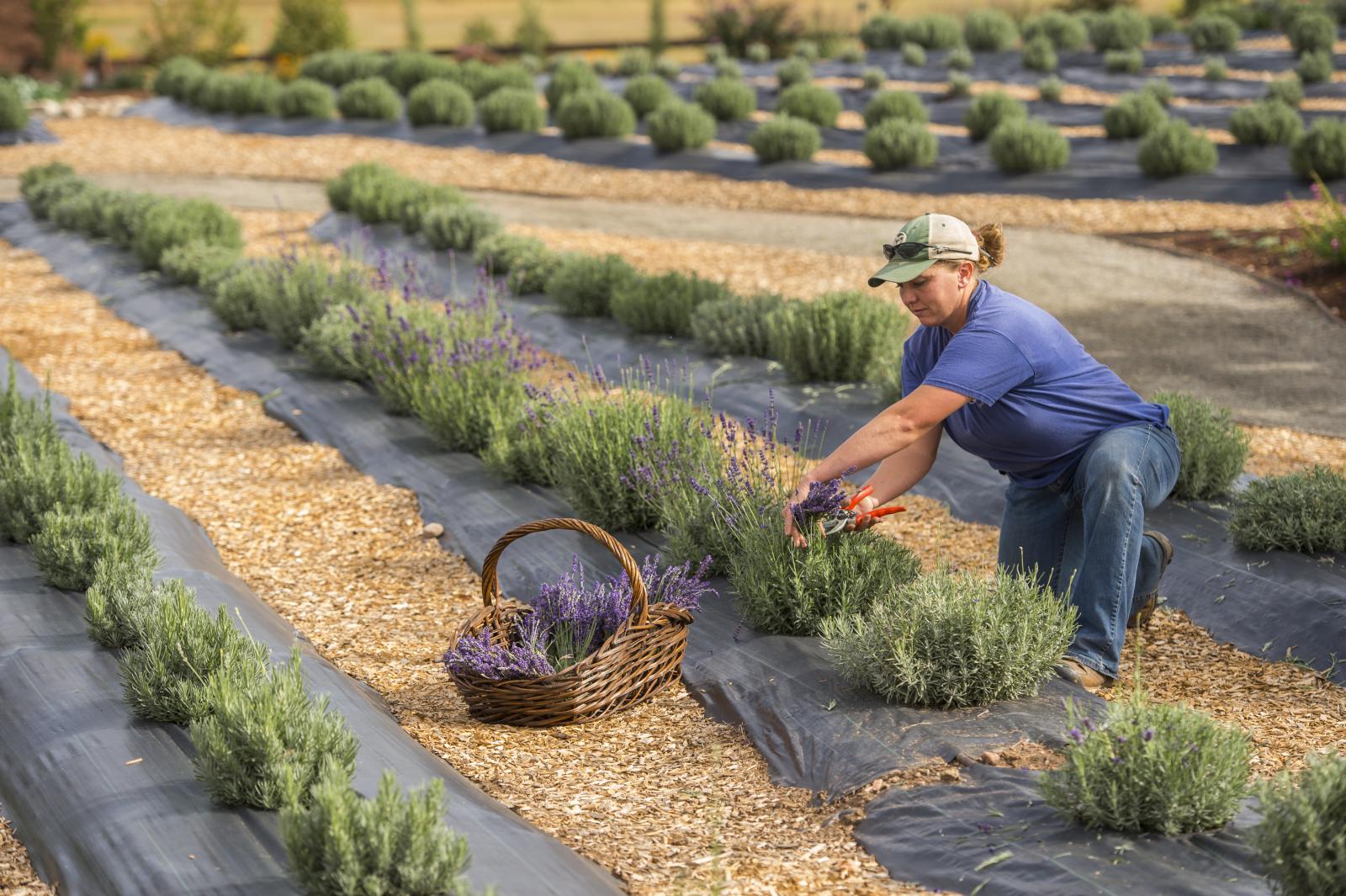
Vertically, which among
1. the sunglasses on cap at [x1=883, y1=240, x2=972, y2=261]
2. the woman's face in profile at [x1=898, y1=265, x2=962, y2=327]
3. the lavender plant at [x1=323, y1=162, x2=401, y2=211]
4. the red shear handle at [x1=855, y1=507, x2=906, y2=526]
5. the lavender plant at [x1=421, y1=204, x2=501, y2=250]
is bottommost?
the red shear handle at [x1=855, y1=507, x2=906, y2=526]

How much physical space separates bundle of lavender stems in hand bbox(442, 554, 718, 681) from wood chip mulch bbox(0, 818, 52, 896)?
120 cm

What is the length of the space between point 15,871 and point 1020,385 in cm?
305

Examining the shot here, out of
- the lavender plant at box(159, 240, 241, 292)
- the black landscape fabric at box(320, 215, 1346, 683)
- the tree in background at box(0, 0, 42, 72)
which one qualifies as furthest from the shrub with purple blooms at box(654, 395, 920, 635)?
the tree in background at box(0, 0, 42, 72)

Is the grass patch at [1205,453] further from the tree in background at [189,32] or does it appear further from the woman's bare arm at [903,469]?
the tree in background at [189,32]

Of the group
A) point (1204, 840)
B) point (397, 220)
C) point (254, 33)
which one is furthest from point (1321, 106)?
point (254, 33)

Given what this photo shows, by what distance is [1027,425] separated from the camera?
3.90 m

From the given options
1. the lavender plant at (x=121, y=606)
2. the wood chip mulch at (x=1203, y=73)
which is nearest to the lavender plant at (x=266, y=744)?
the lavender plant at (x=121, y=606)

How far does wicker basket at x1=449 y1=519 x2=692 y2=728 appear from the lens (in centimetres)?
381

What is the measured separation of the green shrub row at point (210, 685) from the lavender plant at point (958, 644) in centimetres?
133

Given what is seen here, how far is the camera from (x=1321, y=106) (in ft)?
51.2

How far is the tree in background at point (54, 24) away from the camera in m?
23.0

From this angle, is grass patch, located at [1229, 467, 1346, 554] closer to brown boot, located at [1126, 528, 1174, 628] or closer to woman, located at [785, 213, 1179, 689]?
A: brown boot, located at [1126, 528, 1174, 628]

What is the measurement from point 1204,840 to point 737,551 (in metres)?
1.97

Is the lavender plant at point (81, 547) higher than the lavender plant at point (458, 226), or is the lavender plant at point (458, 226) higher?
the lavender plant at point (458, 226)
